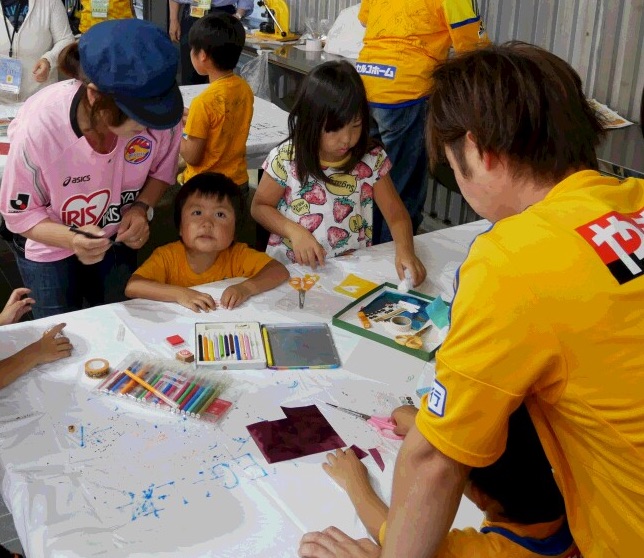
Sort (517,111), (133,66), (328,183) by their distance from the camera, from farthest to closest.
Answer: (328,183) < (133,66) < (517,111)

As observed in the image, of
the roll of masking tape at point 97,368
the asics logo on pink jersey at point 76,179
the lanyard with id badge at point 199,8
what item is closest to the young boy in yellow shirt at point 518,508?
the roll of masking tape at point 97,368

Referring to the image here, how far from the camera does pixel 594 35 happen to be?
3.55 metres

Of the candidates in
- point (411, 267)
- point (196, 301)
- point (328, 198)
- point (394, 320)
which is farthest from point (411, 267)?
point (196, 301)

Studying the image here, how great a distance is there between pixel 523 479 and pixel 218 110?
7.23ft

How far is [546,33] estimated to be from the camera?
3.75 metres

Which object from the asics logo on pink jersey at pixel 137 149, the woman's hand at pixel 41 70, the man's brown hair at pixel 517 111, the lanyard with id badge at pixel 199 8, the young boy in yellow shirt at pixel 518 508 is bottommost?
the young boy in yellow shirt at pixel 518 508

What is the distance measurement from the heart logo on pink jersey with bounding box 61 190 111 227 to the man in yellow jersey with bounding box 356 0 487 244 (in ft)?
4.62

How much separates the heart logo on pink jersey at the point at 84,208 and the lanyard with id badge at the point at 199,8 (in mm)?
3976

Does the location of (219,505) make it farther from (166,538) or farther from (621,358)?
(621,358)

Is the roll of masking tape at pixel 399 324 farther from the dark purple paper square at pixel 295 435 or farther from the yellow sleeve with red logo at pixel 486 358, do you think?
the yellow sleeve with red logo at pixel 486 358

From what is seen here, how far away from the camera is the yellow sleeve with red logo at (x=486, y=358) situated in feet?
2.70

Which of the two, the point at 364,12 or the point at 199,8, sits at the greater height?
the point at 364,12

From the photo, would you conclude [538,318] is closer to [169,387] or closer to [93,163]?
[169,387]

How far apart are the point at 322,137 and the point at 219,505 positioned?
129 cm
